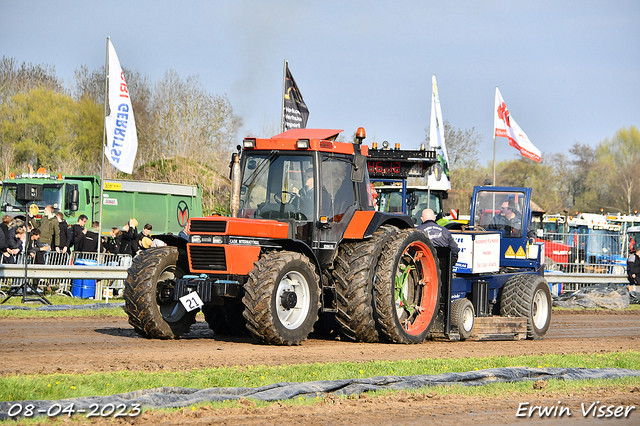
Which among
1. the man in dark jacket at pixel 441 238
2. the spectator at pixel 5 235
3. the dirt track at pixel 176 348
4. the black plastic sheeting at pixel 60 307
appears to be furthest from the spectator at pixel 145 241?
the man in dark jacket at pixel 441 238

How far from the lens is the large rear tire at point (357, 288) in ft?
32.3

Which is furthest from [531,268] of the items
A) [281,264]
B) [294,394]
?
[294,394]

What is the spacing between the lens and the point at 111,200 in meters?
24.9

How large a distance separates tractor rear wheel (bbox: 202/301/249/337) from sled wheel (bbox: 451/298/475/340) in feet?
10.3

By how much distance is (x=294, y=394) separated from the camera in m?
6.20

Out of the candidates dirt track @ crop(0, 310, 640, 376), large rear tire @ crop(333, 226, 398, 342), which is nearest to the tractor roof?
large rear tire @ crop(333, 226, 398, 342)

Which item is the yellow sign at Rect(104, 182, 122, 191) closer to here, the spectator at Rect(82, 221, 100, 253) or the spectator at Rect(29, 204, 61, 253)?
the spectator at Rect(82, 221, 100, 253)

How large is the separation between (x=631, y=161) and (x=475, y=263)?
6927 centimetres

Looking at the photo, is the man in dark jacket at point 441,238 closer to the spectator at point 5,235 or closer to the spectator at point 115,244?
the spectator at point 5,235

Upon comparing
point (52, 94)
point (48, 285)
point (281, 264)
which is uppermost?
point (52, 94)

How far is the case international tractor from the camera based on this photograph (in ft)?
30.9

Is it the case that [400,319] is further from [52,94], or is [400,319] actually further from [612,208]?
[612,208]

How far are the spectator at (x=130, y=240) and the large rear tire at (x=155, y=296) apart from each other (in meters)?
9.74

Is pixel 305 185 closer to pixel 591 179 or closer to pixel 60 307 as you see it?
pixel 60 307
